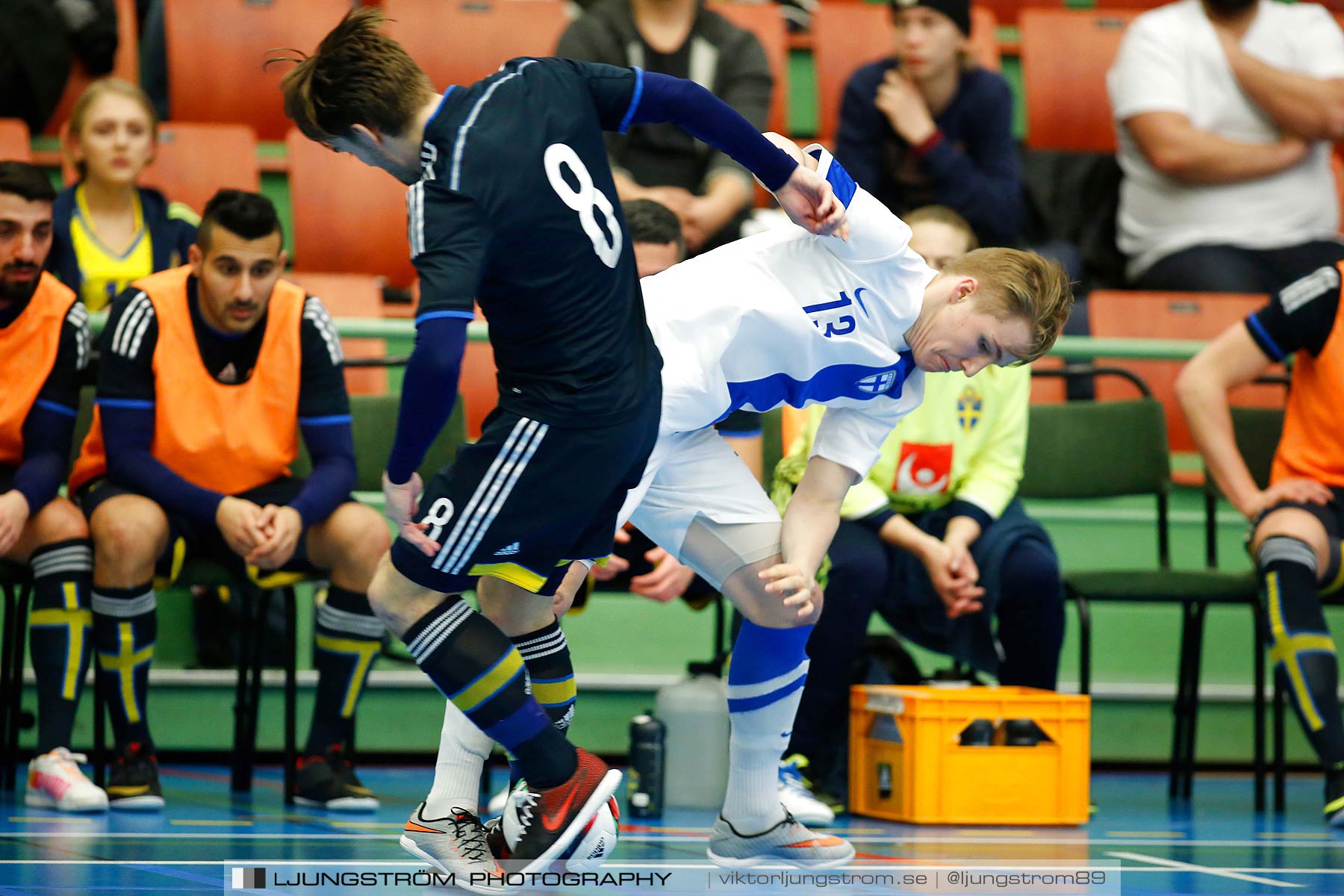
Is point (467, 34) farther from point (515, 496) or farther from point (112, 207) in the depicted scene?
point (515, 496)

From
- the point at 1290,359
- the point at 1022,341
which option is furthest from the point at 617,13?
the point at 1022,341

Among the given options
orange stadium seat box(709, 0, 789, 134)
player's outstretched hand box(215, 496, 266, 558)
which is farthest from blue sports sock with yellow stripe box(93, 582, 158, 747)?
orange stadium seat box(709, 0, 789, 134)

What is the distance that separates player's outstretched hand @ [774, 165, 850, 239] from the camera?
2.99m

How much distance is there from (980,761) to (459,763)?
179 centimetres

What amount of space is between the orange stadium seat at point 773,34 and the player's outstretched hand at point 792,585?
163 inches

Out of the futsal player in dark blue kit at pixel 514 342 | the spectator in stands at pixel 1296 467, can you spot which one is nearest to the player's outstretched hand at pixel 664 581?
the futsal player in dark blue kit at pixel 514 342

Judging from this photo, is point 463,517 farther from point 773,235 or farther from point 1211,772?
point 1211,772

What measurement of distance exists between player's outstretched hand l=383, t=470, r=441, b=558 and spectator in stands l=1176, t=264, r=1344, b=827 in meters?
2.85

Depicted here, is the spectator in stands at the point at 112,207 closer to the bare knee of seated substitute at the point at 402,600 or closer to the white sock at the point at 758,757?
the bare knee of seated substitute at the point at 402,600

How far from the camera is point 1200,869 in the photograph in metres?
3.56

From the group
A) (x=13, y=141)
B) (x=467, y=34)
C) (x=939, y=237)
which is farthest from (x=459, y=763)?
(x=467, y=34)

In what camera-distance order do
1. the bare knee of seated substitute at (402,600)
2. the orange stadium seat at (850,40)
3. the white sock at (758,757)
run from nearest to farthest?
the bare knee of seated substitute at (402,600) < the white sock at (758,757) < the orange stadium seat at (850,40)

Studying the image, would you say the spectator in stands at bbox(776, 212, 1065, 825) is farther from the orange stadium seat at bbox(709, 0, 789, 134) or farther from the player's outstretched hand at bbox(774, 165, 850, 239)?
the orange stadium seat at bbox(709, 0, 789, 134)

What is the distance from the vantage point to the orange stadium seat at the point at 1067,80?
7.38 meters
